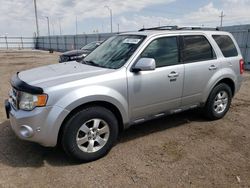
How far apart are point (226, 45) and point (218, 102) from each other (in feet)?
3.74

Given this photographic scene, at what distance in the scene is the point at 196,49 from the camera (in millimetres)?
4547

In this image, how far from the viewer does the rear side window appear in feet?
16.0

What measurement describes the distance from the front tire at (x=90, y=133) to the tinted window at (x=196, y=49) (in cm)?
177

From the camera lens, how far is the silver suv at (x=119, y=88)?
3.18 meters

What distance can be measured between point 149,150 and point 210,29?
2.78 meters

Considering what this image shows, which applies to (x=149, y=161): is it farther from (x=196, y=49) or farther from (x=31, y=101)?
(x=196, y=49)

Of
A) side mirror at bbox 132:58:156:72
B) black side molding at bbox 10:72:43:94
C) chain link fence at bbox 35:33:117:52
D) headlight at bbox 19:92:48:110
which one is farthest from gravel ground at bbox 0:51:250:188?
chain link fence at bbox 35:33:117:52

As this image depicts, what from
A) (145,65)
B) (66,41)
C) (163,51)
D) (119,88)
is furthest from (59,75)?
(66,41)

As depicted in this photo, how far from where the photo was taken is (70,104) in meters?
3.18

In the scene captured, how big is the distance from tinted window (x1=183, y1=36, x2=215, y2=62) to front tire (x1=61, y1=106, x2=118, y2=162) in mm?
1772

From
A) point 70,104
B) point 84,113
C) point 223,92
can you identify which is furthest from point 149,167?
point 223,92

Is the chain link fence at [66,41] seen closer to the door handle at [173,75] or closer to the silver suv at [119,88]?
the silver suv at [119,88]

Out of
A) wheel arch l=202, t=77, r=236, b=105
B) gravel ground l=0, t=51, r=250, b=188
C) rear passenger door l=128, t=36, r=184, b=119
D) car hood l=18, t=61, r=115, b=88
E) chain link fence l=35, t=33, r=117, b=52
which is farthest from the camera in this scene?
chain link fence l=35, t=33, r=117, b=52

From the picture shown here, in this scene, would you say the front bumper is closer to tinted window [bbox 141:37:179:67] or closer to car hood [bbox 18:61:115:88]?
car hood [bbox 18:61:115:88]
